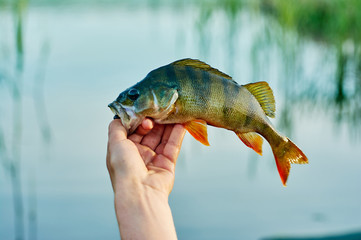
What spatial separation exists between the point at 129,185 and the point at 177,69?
634mm

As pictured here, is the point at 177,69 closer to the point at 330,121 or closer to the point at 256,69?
the point at 256,69

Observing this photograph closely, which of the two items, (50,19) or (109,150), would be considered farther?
(50,19)

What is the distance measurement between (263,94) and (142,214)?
952 mm

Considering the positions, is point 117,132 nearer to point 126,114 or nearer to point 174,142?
point 126,114

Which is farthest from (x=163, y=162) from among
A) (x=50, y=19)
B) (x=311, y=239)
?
(x=50, y=19)

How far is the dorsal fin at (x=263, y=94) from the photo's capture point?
113 inches

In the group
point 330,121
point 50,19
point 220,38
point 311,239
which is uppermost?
point 50,19

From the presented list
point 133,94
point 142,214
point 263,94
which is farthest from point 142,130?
point 263,94

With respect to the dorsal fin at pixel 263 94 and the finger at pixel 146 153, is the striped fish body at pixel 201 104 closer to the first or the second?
the dorsal fin at pixel 263 94

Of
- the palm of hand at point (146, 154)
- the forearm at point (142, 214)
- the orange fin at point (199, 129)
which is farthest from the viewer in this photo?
the orange fin at point (199, 129)

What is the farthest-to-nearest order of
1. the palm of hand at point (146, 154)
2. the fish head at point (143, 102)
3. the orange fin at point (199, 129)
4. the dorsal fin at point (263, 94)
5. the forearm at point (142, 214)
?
the dorsal fin at point (263, 94), the orange fin at point (199, 129), the fish head at point (143, 102), the palm of hand at point (146, 154), the forearm at point (142, 214)

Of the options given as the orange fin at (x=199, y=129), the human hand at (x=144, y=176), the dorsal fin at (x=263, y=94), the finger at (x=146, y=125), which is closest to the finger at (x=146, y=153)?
the human hand at (x=144, y=176)

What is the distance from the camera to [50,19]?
10812 millimetres

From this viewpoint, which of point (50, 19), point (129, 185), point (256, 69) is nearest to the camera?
point (129, 185)
